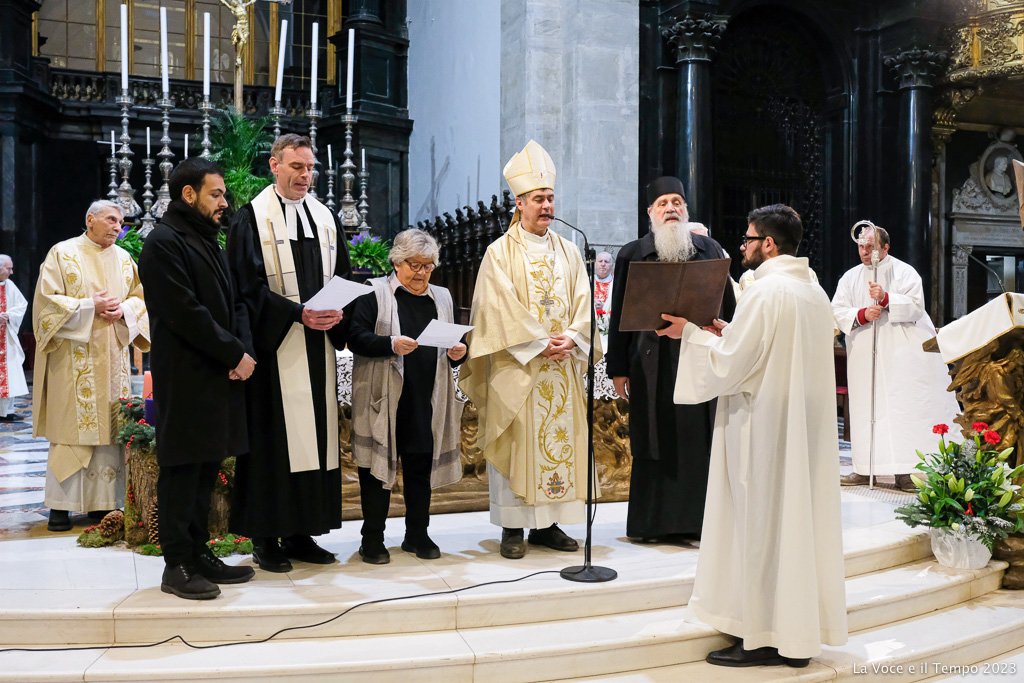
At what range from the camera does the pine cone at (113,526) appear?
16.0ft

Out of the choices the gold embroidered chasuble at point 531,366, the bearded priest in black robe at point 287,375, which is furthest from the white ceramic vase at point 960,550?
the bearded priest in black robe at point 287,375

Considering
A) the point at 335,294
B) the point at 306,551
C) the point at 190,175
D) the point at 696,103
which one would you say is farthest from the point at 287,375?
the point at 696,103

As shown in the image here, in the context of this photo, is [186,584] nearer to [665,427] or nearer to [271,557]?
[271,557]

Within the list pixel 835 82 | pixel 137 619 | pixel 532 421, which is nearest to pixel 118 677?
pixel 137 619

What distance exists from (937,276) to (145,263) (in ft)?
35.3

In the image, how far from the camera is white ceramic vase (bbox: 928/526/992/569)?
4.94 m

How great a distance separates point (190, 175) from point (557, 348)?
5.83 ft

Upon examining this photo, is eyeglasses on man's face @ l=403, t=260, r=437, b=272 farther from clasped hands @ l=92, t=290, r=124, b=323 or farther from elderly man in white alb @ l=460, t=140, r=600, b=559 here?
clasped hands @ l=92, t=290, r=124, b=323

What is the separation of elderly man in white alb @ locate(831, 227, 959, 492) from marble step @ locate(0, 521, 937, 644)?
203 cm

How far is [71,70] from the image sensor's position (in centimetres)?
1215

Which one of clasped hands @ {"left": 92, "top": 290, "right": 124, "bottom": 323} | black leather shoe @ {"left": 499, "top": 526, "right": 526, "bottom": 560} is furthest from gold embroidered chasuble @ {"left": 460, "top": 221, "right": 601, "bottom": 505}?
clasped hands @ {"left": 92, "top": 290, "right": 124, "bottom": 323}

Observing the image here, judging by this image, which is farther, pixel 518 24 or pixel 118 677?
pixel 518 24

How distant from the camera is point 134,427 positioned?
4.89 m

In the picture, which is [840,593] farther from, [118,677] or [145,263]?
[145,263]
